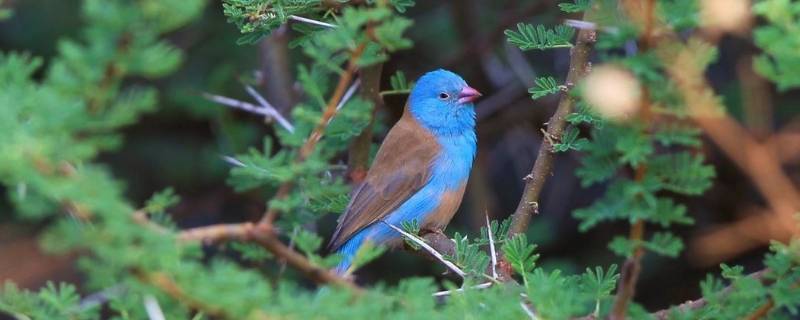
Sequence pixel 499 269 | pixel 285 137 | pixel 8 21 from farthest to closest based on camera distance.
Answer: pixel 8 21
pixel 499 269
pixel 285 137

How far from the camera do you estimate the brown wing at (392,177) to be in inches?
202

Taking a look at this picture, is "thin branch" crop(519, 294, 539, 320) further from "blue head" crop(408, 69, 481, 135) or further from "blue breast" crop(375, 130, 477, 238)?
"blue head" crop(408, 69, 481, 135)

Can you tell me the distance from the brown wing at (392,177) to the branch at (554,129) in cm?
114

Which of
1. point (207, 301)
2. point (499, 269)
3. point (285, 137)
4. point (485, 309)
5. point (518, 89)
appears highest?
point (285, 137)

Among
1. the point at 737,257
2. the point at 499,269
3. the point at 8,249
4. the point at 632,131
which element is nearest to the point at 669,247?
the point at 632,131

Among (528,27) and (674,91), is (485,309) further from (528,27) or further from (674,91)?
(528,27)

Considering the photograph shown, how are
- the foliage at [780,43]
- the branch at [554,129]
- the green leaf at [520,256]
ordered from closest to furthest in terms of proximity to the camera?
the foliage at [780,43] → the green leaf at [520,256] → the branch at [554,129]

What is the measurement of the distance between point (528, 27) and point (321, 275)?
1498mm

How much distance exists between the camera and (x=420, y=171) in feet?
18.2

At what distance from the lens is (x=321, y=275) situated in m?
2.49

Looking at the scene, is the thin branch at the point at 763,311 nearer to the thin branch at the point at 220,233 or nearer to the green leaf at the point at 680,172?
the green leaf at the point at 680,172

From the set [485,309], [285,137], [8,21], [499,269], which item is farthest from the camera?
[8,21]

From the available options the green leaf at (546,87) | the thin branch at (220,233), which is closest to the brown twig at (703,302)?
the green leaf at (546,87)

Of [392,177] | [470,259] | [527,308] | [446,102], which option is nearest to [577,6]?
[470,259]
